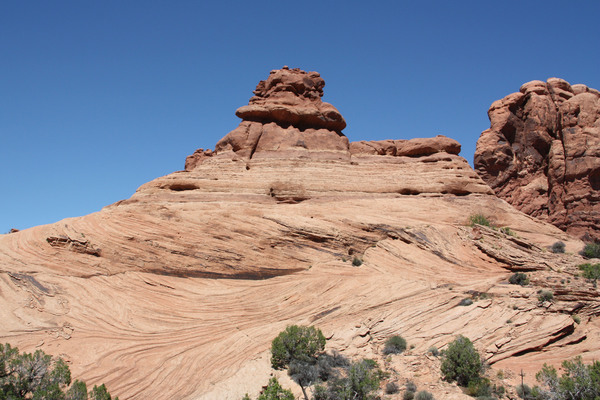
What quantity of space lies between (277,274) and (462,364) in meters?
10.3

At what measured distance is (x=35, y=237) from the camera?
2711cm

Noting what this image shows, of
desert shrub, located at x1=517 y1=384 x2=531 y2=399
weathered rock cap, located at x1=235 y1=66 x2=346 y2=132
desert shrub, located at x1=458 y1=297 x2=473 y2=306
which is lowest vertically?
desert shrub, located at x1=517 y1=384 x2=531 y2=399

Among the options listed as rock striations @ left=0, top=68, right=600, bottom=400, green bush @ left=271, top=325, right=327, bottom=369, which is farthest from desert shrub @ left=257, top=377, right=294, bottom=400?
green bush @ left=271, top=325, right=327, bottom=369

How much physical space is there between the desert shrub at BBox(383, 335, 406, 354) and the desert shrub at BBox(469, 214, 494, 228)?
36.6 feet

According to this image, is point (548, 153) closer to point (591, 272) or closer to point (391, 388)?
point (591, 272)

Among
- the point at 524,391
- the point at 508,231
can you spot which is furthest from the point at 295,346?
the point at 508,231

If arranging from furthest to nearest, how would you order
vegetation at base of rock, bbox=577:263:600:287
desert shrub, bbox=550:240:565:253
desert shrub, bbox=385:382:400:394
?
desert shrub, bbox=550:240:565:253 < vegetation at base of rock, bbox=577:263:600:287 < desert shrub, bbox=385:382:400:394

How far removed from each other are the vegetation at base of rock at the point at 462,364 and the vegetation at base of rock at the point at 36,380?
12268 mm

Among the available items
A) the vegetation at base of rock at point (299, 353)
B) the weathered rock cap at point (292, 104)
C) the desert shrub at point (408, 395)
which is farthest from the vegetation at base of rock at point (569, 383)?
→ the weathered rock cap at point (292, 104)

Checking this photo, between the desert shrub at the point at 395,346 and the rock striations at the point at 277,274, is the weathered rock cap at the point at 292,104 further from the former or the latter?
the desert shrub at the point at 395,346

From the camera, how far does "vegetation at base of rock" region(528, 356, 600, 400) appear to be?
1822 cm

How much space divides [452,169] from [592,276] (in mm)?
12142

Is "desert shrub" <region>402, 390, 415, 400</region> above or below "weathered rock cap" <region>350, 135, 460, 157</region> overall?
below

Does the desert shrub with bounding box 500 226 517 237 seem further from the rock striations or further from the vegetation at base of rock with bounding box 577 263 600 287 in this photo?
the vegetation at base of rock with bounding box 577 263 600 287
